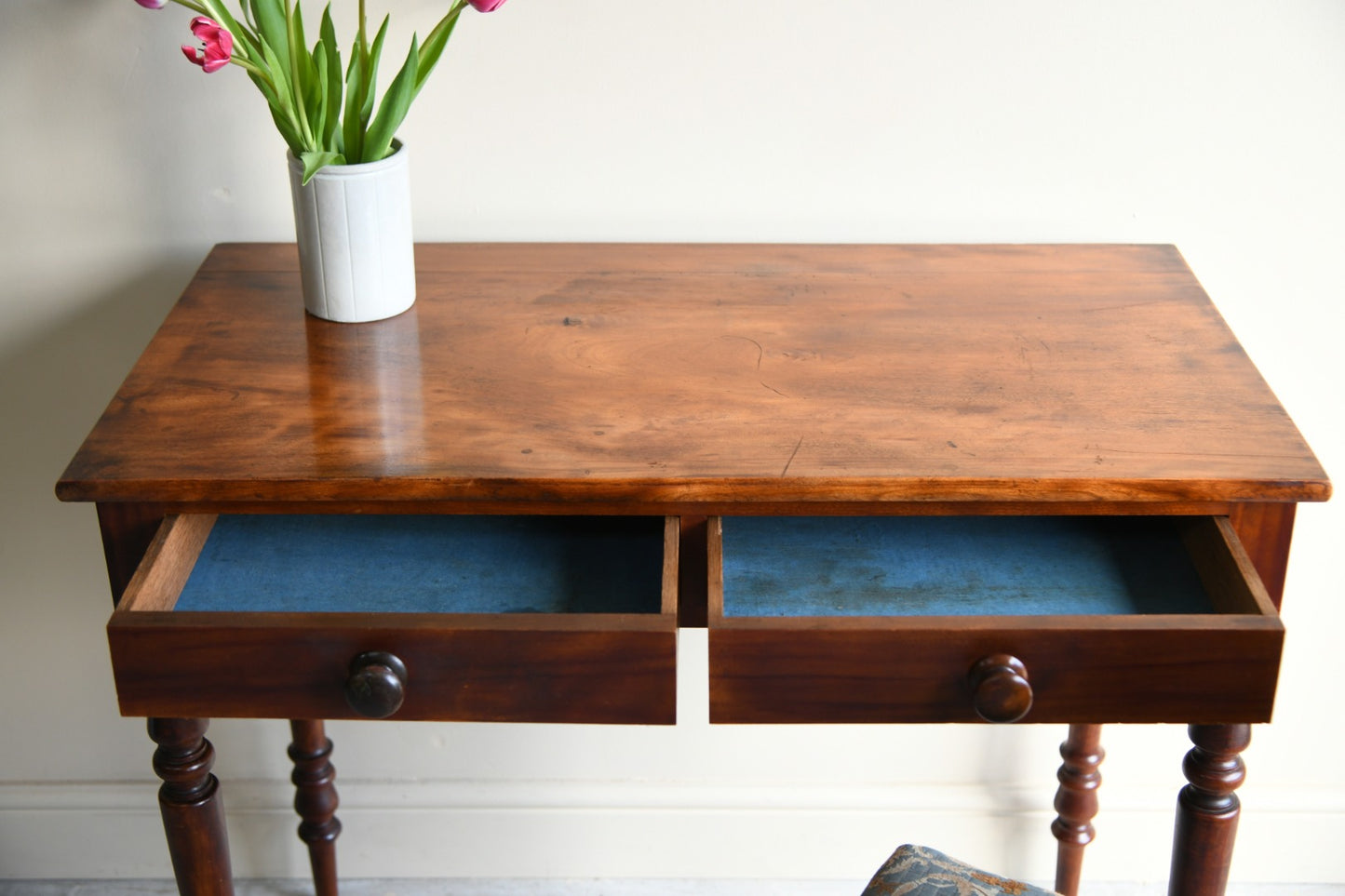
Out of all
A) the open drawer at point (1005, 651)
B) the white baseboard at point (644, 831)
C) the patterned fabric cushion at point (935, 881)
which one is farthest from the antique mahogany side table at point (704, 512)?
the white baseboard at point (644, 831)

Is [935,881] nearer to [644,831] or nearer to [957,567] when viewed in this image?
[957,567]

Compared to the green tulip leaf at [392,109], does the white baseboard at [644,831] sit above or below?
below

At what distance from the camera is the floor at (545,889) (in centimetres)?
177

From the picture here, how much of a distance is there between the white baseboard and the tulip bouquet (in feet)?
3.01

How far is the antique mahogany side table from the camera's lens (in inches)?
37.5

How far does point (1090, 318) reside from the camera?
4.12 feet

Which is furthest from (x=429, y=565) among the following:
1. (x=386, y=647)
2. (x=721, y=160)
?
(x=721, y=160)

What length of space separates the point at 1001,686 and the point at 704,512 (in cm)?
26

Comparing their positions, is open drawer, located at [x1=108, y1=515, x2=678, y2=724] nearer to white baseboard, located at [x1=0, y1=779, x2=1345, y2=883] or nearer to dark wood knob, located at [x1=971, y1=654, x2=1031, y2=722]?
dark wood knob, located at [x1=971, y1=654, x2=1031, y2=722]

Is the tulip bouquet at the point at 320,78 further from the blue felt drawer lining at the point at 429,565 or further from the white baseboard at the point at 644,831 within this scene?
the white baseboard at the point at 644,831

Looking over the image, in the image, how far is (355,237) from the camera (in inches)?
47.5

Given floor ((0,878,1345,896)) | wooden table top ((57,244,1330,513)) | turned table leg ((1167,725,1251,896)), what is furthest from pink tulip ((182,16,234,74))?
floor ((0,878,1345,896))

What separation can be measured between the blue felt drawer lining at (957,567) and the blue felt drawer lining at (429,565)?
92 mm

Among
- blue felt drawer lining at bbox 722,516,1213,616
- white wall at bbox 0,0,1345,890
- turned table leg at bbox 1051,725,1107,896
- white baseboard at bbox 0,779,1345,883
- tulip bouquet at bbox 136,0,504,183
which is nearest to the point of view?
blue felt drawer lining at bbox 722,516,1213,616
